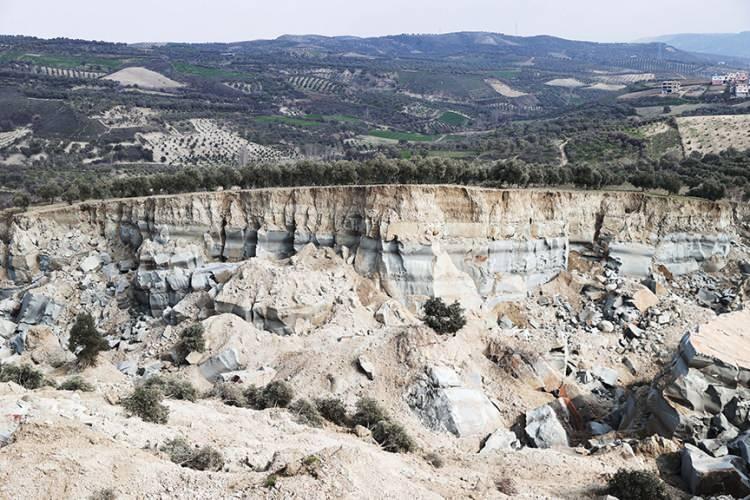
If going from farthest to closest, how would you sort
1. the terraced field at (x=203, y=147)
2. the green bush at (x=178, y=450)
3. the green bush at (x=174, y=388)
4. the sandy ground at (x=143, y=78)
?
the sandy ground at (x=143, y=78)
the terraced field at (x=203, y=147)
the green bush at (x=174, y=388)
the green bush at (x=178, y=450)

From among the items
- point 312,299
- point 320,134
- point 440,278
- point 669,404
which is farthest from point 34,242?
point 320,134

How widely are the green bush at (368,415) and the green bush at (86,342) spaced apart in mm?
11271

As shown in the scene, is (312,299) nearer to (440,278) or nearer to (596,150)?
(440,278)

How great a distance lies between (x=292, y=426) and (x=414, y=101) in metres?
155

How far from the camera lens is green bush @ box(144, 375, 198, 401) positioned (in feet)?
75.1

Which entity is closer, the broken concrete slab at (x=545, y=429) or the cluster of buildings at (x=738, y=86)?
the broken concrete slab at (x=545, y=429)

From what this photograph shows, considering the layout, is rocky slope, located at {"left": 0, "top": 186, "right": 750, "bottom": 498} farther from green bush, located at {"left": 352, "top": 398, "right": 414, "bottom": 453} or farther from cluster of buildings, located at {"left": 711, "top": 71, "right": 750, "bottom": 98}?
cluster of buildings, located at {"left": 711, "top": 71, "right": 750, "bottom": 98}

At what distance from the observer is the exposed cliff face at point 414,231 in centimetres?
3422

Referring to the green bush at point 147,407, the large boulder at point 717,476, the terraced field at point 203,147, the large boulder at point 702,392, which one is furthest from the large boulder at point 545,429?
the terraced field at point 203,147

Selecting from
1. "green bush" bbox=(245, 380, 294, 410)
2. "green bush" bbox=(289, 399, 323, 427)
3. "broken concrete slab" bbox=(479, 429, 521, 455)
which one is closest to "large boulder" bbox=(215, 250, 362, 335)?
Result: "green bush" bbox=(245, 380, 294, 410)

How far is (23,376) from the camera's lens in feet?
74.6

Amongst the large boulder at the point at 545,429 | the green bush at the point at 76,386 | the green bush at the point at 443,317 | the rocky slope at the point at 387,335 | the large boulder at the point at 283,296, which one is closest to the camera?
the rocky slope at the point at 387,335

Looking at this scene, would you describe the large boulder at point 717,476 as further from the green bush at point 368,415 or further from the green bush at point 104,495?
the green bush at point 104,495

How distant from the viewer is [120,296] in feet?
116
